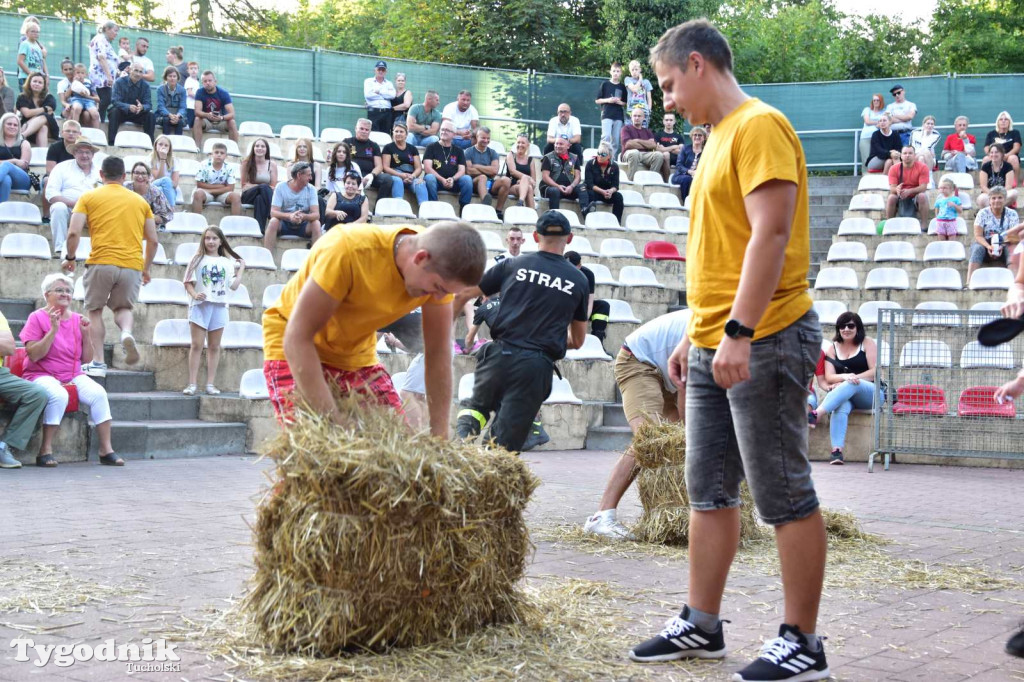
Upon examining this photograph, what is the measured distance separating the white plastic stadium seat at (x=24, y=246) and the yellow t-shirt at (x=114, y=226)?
65.6 inches

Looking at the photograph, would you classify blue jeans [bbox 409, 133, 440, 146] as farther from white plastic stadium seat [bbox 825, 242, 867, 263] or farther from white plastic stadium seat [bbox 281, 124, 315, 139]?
white plastic stadium seat [bbox 825, 242, 867, 263]

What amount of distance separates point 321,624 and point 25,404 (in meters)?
6.57

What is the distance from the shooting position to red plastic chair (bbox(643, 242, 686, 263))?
17297mm

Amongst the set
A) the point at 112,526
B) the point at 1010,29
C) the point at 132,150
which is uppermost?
the point at 1010,29

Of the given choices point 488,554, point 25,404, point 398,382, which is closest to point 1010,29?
point 398,382

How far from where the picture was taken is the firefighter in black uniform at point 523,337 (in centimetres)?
643

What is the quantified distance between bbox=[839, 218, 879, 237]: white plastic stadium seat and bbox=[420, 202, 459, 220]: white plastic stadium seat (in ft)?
21.8

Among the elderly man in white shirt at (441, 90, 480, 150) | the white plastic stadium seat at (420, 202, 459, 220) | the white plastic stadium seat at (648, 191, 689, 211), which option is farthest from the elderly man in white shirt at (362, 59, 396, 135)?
the white plastic stadium seat at (648, 191, 689, 211)

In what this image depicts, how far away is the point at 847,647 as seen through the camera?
14.1 ft

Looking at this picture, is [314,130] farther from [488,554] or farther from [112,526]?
[488,554]

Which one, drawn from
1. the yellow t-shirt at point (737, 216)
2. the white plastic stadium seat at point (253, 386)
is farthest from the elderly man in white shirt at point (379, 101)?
the yellow t-shirt at point (737, 216)

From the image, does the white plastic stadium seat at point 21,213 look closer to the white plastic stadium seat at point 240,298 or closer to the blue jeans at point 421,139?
the white plastic stadium seat at point 240,298

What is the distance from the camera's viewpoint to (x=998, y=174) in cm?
1900

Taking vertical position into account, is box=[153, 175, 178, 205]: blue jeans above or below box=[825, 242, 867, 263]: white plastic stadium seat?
above
